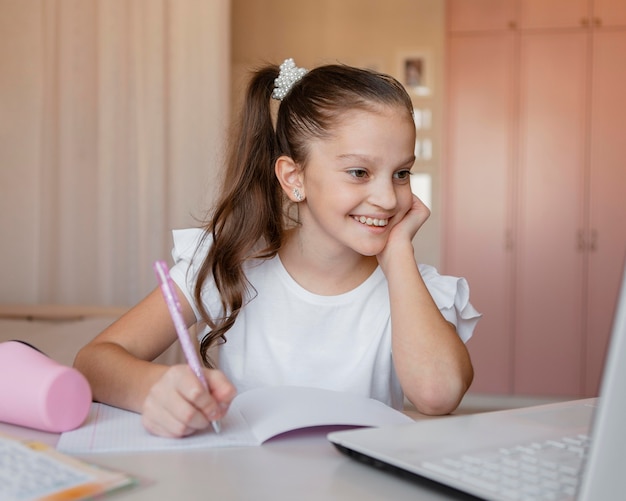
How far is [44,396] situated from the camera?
0.79m

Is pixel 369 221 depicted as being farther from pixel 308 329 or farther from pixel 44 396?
pixel 44 396

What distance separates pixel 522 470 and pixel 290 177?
83 centimetres

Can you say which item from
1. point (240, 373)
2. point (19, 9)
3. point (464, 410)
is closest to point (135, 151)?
point (19, 9)

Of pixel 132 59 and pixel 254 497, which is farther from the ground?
pixel 132 59

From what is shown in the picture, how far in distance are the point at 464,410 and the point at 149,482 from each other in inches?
146

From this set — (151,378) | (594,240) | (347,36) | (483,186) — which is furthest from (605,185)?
(151,378)

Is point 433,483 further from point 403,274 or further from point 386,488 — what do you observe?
point 403,274

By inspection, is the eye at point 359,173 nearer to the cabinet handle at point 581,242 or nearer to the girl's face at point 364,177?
the girl's face at point 364,177

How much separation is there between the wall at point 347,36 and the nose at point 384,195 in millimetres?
3147

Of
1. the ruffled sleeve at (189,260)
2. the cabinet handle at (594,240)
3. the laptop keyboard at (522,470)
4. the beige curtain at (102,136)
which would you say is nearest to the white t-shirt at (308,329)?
the ruffled sleeve at (189,260)

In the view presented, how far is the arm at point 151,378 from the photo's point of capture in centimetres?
78

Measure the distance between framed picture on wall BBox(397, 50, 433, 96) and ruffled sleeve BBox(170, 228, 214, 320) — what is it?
10.2 feet

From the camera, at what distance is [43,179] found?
2.76m

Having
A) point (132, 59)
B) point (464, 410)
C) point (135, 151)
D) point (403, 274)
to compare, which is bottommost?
point (464, 410)
